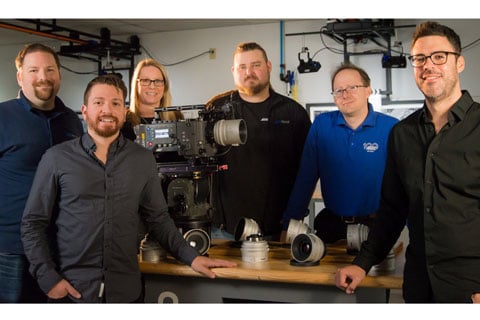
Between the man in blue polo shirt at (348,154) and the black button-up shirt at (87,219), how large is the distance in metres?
0.90

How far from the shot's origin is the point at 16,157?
7.16 ft

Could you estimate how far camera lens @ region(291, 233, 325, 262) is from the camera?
6.89 feet

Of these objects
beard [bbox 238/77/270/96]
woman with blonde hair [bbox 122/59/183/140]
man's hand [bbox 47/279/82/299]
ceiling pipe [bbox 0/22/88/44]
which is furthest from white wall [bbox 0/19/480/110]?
man's hand [bbox 47/279/82/299]

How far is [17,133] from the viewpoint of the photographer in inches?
86.2

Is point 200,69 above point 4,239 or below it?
above

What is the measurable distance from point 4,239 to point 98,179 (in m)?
0.54

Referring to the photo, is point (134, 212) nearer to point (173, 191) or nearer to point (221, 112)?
point (173, 191)

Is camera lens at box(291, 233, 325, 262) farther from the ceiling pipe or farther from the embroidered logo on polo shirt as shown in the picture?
the ceiling pipe

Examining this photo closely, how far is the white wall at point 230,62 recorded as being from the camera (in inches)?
239

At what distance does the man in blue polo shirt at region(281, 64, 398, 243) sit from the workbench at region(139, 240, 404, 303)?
290 millimetres

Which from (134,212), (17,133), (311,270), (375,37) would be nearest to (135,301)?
(134,212)

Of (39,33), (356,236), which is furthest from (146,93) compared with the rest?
(39,33)

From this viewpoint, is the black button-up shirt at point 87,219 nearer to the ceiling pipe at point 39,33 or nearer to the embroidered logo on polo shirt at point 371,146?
the embroidered logo on polo shirt at point 371,146

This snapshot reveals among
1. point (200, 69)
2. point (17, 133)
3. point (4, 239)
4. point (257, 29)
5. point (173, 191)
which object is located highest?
point (257, 29)
